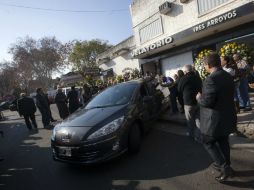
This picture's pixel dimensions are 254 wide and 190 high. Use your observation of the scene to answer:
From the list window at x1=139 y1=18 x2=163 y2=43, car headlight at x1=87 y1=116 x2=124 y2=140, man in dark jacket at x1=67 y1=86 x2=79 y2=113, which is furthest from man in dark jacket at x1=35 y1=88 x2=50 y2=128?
window at x1=139 y1=18 x2=163 y2=43

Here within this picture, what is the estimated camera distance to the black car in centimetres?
512

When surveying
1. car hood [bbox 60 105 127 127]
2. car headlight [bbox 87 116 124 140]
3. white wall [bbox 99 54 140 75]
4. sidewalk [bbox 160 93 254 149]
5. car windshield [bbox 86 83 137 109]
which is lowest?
sidewalk [bbox 160 93 254 149]

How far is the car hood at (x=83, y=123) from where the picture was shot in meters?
5.23

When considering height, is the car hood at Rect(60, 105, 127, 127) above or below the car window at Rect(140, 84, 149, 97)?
below

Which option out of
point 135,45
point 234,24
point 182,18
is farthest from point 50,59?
point 234,24

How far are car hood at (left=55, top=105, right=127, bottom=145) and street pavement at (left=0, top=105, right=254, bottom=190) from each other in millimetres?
728

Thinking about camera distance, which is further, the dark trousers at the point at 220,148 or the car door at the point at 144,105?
the car door at the point at 144,105

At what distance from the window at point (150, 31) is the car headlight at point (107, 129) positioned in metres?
13.5

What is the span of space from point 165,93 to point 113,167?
16.2 feet

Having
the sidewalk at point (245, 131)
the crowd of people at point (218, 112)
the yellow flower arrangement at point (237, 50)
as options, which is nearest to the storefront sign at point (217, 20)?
the yellow flower arrangement at point (237, 50)

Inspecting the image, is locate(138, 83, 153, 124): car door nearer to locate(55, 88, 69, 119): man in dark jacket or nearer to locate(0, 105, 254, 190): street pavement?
locate(0, 105, 254, 190): street pavement

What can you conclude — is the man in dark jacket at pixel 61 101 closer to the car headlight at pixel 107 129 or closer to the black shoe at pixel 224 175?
the car headlight at pixel 107 129

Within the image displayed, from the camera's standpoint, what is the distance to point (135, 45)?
2189 centimetres

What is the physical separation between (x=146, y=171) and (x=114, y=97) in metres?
2.40
